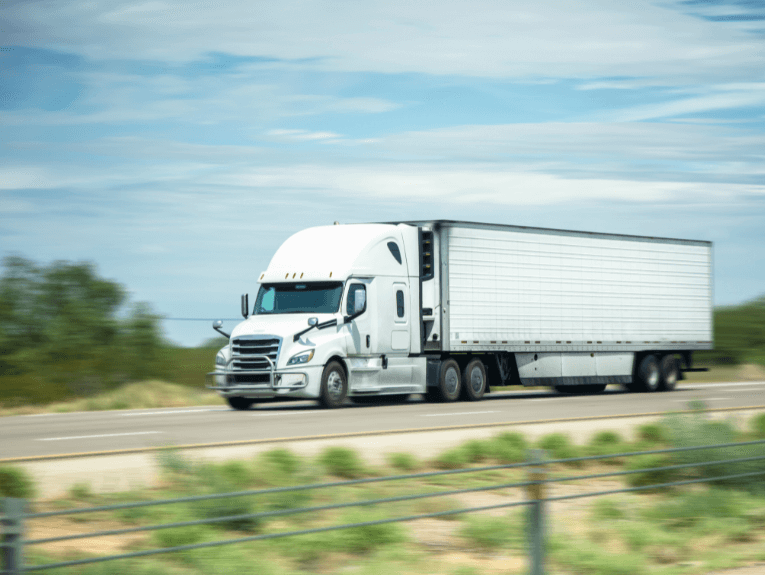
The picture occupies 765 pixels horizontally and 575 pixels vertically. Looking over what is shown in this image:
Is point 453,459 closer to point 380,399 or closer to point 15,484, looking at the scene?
point 15,484

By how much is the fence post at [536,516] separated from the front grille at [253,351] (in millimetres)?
15947

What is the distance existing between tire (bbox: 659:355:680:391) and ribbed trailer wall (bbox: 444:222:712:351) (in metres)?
0.49

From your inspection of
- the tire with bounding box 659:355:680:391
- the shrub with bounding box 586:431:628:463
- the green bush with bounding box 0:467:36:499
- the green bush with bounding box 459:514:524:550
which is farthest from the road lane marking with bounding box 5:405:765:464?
the tire with bounding box 659:355:680:391

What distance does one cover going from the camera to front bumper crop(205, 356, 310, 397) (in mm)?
21766

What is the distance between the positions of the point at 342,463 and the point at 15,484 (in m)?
3.32

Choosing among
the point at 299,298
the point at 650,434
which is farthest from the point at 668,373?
the point at 650,434

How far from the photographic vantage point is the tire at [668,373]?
3189 cm

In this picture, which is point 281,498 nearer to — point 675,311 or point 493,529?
point 493,529

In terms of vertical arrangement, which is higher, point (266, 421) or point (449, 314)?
point (449, 314)

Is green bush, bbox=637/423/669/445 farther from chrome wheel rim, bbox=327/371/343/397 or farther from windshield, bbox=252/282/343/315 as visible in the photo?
windshield, bbox=252/282/343/315

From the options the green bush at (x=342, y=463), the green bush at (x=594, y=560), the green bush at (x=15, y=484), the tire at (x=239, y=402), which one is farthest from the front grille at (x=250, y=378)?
the green bush at (x=594, y=560)

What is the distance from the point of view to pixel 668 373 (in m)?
32.2

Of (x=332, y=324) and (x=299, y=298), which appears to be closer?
(x=332, y=324)

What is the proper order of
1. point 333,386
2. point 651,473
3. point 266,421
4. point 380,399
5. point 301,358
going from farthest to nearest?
point 380,399 → point 333,386 → point 301,358 → point 266,421 → point 651,473
